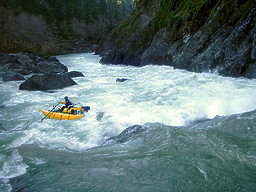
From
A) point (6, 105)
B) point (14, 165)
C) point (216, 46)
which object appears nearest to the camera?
point (14, 165)

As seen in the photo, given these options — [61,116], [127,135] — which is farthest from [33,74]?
[127,135]

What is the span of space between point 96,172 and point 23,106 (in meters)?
8.19

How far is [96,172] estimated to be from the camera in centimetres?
483

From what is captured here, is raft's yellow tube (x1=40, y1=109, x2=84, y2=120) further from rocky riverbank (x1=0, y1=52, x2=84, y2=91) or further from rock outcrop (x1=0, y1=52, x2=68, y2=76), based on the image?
rock outcrop (x1=0, y1=52, x2=68, y2=76)

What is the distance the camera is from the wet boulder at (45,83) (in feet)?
48.7

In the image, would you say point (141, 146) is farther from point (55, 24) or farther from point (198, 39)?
point (55, 24)

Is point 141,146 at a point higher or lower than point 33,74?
higher

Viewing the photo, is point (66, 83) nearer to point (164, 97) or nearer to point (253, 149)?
point (164, 97)

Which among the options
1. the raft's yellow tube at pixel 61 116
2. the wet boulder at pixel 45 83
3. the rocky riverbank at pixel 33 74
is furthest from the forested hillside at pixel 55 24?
the raft's yellow tube at pixel 61 116

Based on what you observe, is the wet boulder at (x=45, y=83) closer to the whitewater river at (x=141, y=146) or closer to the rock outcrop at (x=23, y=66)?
the whitewater river at (x=141, y=146)

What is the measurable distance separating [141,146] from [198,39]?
44.3ft

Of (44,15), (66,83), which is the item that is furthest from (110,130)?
(44,15)

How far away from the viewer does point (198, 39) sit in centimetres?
1714

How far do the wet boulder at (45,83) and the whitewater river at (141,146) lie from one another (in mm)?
3222
